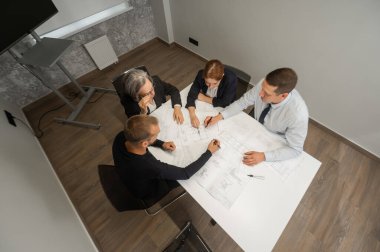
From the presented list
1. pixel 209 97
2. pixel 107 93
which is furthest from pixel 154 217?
pixel 107 93

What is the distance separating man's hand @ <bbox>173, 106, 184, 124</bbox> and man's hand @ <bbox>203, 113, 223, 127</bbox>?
18cm

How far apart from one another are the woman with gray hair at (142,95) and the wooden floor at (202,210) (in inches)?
36.8

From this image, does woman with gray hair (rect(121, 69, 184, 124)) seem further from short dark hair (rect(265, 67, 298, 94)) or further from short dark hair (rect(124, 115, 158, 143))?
short dark hair (rect(265, 67, 298, 94))

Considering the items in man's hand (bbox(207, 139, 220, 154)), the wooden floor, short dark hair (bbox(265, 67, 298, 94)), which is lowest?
the wooden floor

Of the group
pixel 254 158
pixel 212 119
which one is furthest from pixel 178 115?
pixel 254 158

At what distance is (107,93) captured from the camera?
2945 millimetres

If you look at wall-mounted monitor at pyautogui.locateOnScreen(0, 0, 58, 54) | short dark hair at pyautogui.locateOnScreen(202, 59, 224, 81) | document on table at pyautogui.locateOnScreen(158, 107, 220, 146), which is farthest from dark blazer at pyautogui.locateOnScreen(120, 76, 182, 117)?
wall-mounted monitor at pyautogui.locateOnScreen(0, 0, 58, 54)

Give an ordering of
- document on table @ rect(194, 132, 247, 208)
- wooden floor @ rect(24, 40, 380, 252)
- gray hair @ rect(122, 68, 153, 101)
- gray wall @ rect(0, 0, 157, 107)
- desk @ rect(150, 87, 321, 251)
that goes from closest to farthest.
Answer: desk @ rect(150, 87, 321, 251), document on table @ rect(194, 132, 247, 208), gray hair @ rect(122, 68, 153, 101), wooden floor @ rect(24, 40, 380, 252), gray wall @ rect(0, 0, 157, 107)

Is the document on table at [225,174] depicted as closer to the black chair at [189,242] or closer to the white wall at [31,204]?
the black chair at [189,242]

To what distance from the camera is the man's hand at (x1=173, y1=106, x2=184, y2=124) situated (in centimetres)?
153

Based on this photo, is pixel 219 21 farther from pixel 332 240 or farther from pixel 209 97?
pixel 332 240

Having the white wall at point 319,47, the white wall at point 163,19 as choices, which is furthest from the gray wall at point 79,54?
the white wall at point 319,47

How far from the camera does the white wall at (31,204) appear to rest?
1151mm

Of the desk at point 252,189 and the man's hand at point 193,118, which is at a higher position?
the desk at point 252,189
